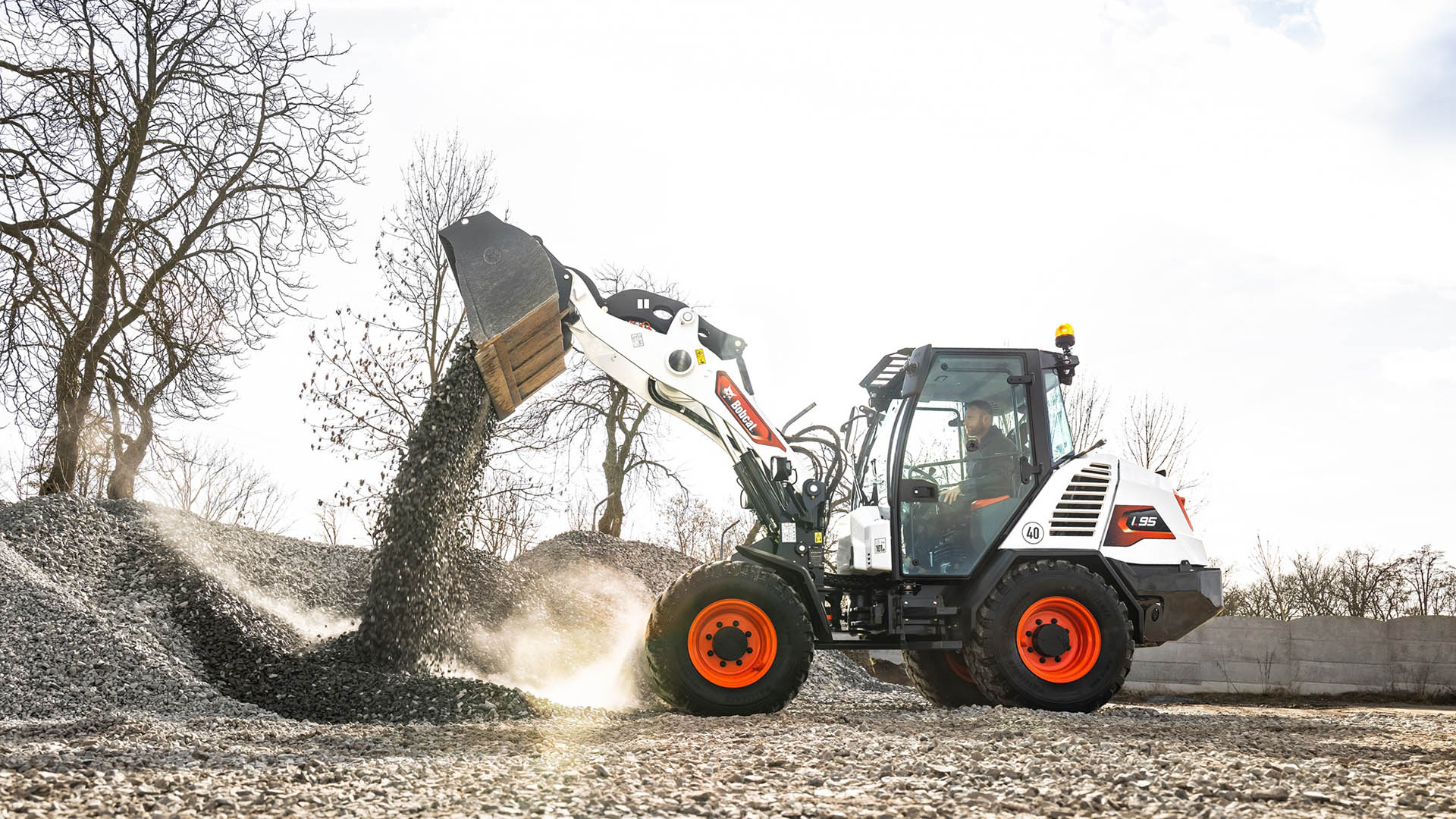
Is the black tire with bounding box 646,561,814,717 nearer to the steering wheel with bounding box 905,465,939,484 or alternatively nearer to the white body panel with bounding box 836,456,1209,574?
the white body panel with bounding box 836,456,1209,574

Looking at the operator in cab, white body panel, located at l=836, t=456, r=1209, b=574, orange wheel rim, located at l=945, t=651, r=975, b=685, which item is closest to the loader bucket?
white body panel, located at l=836, t=456, r=1209, b=574

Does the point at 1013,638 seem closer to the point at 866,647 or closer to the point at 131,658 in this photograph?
the point at 866,647

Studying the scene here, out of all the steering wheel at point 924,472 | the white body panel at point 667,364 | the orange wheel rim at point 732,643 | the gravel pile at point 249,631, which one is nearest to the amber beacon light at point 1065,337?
the steering wheel at point 924,472

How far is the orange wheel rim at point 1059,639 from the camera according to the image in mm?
6246

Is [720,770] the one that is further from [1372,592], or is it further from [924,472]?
[1372,592]

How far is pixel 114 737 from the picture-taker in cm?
475

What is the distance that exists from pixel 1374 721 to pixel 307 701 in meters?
7.47

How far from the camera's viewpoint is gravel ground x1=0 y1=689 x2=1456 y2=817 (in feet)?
10.9

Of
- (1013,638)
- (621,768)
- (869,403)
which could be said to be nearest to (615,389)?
(869,403)

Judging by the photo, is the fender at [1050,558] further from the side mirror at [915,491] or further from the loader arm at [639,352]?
the loader arm at [639,352]

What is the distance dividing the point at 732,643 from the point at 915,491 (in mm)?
1531

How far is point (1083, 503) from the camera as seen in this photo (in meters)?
6.54

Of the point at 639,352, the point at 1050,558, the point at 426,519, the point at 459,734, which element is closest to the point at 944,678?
the point at 1050,558

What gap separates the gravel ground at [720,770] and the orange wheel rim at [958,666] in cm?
173
